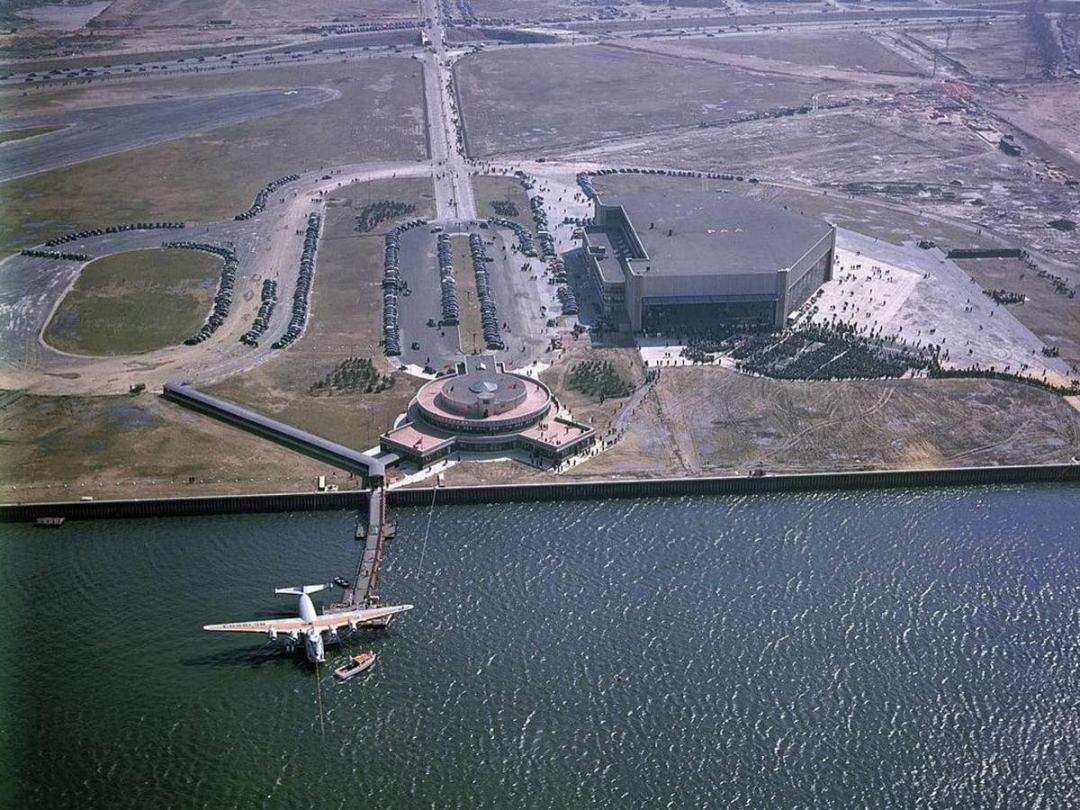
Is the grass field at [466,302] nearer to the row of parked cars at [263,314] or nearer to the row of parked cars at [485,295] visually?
the row of parked cars at [485,295]

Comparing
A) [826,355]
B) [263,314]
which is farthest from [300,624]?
[826,355]

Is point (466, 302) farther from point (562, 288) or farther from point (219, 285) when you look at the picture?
point (219, 285)

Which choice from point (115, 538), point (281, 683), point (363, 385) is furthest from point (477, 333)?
point (281, 683)

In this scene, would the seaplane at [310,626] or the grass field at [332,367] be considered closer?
the seaplane at [310,626]

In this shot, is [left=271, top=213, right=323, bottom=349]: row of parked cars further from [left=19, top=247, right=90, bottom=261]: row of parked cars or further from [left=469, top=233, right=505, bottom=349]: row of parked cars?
[left=19, top=247, right=90, bottom=261]: row of parked cars

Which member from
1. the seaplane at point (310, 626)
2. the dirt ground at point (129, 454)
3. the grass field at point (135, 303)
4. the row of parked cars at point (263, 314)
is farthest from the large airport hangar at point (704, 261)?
the seaplane at point (310, 626)

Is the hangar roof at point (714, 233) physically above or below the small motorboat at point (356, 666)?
above
